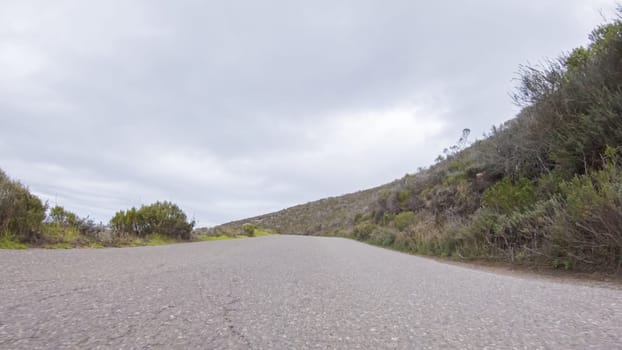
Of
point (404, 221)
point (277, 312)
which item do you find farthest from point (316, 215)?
point (277, 312)

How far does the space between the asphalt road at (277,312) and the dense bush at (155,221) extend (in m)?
6.87

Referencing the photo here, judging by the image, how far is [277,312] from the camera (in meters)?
2.31

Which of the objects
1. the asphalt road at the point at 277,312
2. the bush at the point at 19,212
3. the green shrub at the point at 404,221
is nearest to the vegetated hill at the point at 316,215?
the green shrub at the point at 404,221

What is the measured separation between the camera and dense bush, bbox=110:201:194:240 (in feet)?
33.9

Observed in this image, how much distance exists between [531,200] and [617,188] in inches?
108

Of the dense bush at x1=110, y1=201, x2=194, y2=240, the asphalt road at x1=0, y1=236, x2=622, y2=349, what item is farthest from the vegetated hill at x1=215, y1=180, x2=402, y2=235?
the asphalt road at x1=0, y1=236, x2=622, y2=349

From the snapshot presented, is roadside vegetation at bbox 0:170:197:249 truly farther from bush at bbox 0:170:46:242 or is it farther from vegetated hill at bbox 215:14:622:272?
vegetated hill at bbox 215:14:622:272

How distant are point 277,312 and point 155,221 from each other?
1000 cm

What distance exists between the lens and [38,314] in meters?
1.92

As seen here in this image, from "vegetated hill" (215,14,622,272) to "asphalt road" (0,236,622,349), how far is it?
1.52m

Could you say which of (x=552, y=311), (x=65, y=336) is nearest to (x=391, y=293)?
(x=552, y=311)

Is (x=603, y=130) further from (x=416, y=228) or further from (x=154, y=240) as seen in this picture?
(x=154, y=240)

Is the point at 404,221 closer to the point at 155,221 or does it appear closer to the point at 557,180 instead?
the point at 557,180

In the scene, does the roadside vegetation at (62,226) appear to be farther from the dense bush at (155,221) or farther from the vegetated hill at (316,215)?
the vegetated hill at (316,215)
